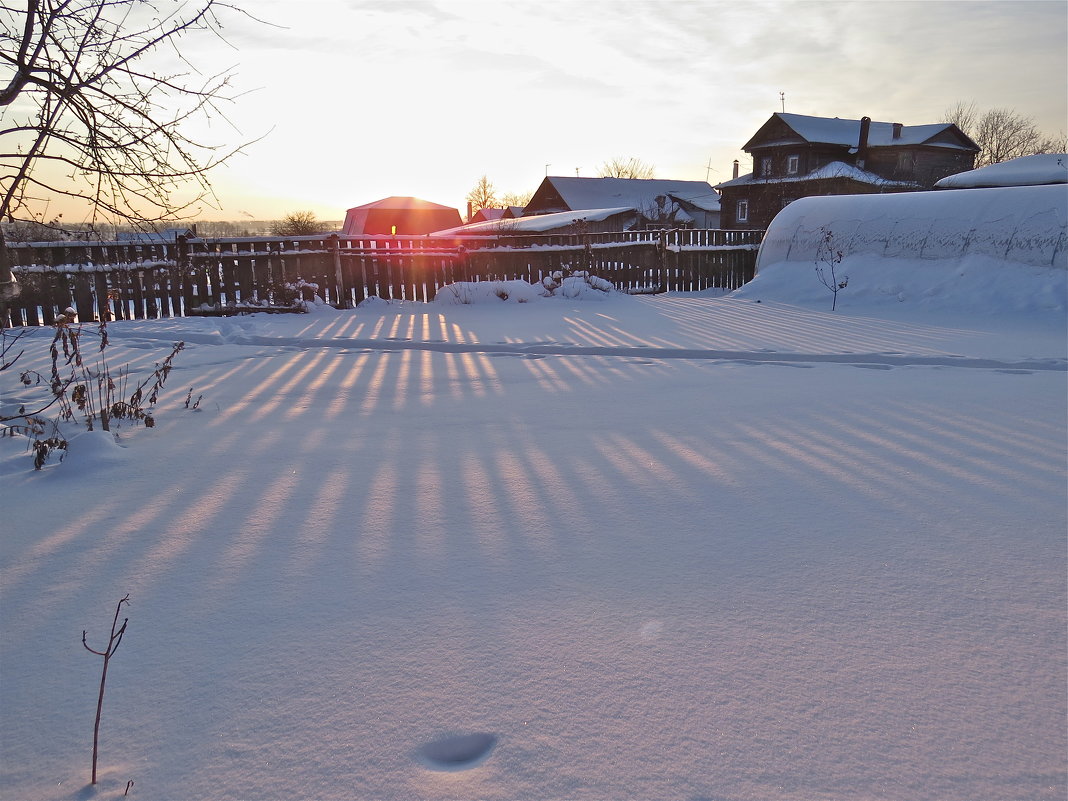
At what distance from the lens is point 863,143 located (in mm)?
35250

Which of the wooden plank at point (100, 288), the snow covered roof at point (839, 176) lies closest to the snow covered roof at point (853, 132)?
the snow covered roof at point (839, 176)

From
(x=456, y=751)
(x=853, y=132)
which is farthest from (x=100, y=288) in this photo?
(x=853, y=132)

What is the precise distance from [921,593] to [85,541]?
8.57 ft

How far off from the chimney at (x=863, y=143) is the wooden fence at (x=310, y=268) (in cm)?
2577

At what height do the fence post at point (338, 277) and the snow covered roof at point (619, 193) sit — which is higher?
the snow covered roof at point (619, 193)

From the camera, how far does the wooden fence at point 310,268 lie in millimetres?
9344

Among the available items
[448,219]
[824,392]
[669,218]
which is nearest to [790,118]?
[669,218]

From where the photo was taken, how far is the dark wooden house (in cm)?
3403

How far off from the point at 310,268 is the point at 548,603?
10478 mm

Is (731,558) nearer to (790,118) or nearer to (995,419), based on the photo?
(995,419)

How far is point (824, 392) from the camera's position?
177 inches

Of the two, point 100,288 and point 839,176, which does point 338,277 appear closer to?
point 100,288

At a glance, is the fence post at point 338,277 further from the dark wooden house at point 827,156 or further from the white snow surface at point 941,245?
the dark wooden house at point 827,156

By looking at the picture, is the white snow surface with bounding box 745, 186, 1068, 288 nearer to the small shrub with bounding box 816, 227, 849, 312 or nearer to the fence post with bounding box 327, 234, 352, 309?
the small shrub with bounding box 816, 227, 849, 312
